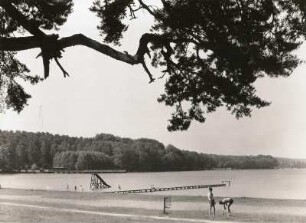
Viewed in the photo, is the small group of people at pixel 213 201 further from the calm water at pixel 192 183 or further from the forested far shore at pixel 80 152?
the forested far shore at pixel 80 152

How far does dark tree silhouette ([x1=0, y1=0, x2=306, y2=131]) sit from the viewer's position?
7.47 m

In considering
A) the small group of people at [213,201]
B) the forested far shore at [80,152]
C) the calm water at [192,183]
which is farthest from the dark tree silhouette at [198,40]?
the forested far shore at [80,152]

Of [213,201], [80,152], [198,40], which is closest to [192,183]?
[80,152]

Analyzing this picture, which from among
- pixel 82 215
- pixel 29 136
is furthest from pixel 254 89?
pixel 29 136

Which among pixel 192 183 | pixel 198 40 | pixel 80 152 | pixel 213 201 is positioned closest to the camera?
pixel 198 40

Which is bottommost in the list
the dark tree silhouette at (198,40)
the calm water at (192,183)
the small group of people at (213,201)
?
the calm water at (192,183)

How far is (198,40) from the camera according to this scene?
323 inches

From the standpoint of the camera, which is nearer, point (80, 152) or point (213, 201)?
point (213, 201)

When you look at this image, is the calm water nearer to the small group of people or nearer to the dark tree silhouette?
the small group of people

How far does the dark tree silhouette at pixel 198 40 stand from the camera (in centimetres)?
747

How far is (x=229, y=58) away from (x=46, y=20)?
3.29 m

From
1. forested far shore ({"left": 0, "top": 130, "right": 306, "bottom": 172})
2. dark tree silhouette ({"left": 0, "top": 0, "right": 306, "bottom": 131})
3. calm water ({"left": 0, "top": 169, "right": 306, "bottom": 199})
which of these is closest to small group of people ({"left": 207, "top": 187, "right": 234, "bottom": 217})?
dark tree silhouette ({"left": 0, "top": 0, "right": 306, "bottom": 131})

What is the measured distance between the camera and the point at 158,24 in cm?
864

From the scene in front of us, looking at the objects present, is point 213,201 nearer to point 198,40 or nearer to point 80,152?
point 198,40
